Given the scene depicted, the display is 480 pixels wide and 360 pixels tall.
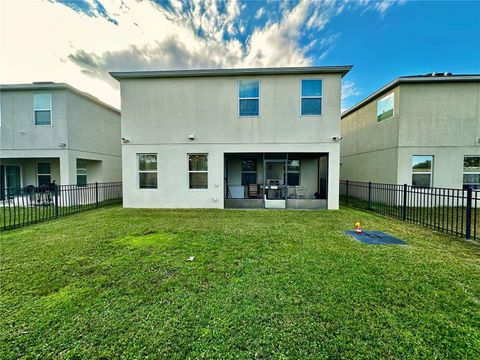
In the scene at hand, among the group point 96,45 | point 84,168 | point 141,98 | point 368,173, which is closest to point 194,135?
point 141,98

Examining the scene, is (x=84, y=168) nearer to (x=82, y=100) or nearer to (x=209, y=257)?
(x=82, y=100)

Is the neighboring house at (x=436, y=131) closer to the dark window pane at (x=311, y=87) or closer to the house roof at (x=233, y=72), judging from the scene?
the house roof at (x=233, y=72)

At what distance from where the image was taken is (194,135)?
30.9 ft

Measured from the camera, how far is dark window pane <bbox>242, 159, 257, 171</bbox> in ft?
38.5

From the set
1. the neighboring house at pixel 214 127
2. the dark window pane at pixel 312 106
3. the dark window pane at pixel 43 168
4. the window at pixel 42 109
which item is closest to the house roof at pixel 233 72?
the neighboring house at pixel 214 127

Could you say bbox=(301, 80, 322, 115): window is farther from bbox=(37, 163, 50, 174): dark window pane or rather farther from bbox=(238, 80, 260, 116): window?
bbox=(37, 163, 50, 174): dark window pane

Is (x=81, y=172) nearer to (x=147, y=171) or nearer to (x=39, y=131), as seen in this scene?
(x=39, y=131)

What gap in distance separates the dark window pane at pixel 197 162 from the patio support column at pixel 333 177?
592cm

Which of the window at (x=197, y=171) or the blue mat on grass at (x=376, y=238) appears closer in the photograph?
the blue mat on grass at (x=376, y=238)

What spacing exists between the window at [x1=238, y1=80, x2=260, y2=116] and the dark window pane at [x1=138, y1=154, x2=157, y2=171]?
4.98m

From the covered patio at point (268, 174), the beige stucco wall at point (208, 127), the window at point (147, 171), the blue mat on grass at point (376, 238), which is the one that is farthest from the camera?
the covered patio at point (268, 174)

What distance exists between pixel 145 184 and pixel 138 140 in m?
2.20

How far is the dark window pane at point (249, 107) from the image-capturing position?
364 inches

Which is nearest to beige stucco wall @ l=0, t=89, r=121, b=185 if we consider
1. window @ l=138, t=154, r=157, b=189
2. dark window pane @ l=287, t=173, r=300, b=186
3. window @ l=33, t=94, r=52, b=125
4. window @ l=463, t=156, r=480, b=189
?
window @ l=33, t=94, r=52, b=125
